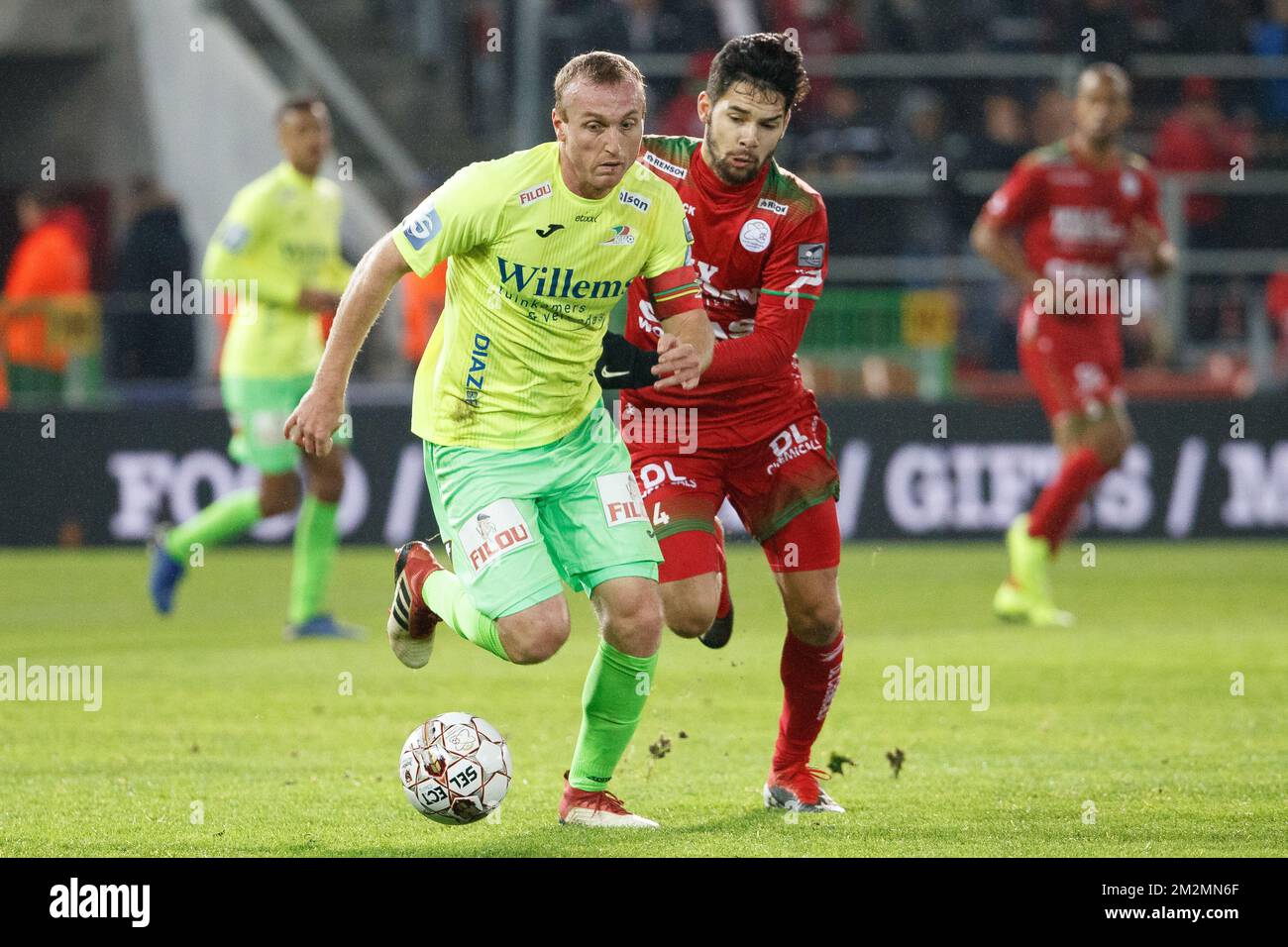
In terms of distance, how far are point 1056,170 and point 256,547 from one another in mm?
6829

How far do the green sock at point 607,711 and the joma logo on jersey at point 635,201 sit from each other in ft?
4.08

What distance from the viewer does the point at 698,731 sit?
802 centimetres

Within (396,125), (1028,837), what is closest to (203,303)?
(396,125)

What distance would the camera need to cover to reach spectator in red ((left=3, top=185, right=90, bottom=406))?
50.4 ft

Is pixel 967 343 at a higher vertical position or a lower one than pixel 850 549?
higher

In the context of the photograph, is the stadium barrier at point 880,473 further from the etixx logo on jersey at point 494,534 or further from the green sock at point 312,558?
the etixx logo on jersey at point 494,534

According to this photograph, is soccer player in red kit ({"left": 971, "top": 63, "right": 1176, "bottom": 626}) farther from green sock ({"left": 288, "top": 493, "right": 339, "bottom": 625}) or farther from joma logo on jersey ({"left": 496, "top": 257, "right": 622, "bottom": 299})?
joma logo on jersey ({"left": 496, "top": 257, "right": 622, "bottom": 299})

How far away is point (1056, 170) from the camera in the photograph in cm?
1181

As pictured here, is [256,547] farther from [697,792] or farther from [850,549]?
[697,792]

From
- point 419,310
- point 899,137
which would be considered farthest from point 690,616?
point 899,137

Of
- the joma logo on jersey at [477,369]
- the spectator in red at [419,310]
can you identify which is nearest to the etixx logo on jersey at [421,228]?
the joma logo on jersey at [477,369]

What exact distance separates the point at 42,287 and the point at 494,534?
11433mm

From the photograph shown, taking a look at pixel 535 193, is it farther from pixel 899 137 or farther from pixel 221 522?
pixel 899 137

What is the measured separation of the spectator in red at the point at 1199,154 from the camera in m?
17.7
